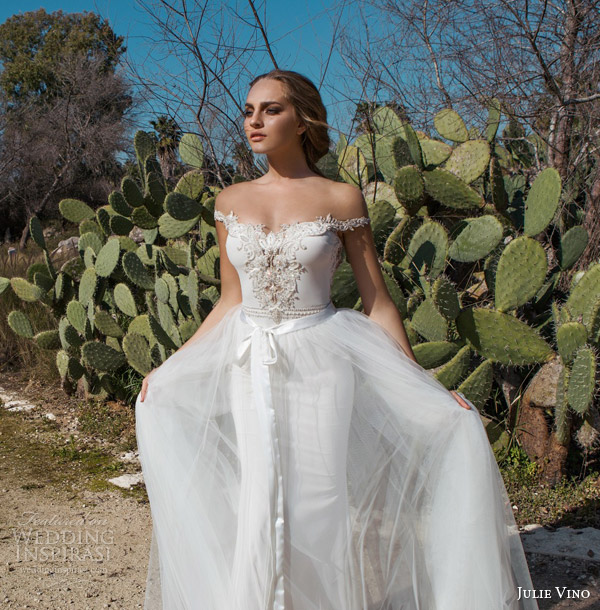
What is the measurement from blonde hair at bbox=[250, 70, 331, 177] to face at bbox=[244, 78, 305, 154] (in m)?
0.02

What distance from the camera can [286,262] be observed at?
82.4 inches

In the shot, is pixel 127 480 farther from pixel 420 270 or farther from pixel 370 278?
pixel 370 278

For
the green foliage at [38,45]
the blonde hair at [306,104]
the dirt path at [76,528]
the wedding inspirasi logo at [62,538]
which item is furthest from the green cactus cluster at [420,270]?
the green foliage at [38,45]

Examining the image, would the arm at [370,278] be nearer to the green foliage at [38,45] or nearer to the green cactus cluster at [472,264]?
the green cactus cluster at [472,264]

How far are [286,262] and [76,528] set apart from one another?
2.10m

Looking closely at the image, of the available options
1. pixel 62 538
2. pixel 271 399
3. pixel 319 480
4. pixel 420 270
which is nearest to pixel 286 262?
pixel 271 399

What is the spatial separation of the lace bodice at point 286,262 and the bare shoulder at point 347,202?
0.03 metres

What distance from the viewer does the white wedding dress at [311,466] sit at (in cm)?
192

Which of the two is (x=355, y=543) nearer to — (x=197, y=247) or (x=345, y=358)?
(x=345, y=358)

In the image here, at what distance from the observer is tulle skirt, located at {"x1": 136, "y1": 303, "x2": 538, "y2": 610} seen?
191cm

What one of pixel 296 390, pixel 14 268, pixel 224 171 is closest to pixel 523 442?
pixel 296 390

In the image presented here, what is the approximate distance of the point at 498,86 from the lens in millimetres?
4641

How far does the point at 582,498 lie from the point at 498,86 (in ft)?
9.09

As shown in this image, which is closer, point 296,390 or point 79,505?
point 296,390
